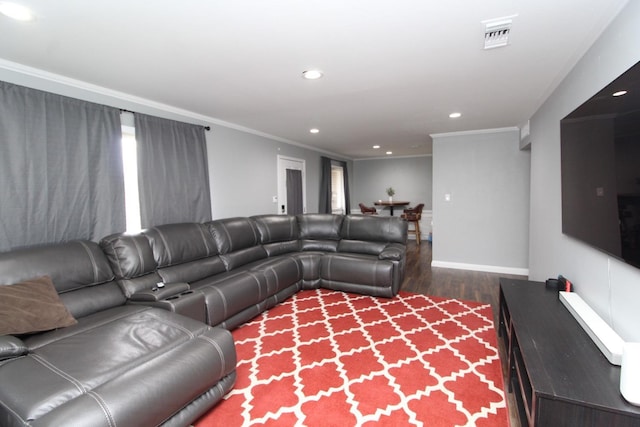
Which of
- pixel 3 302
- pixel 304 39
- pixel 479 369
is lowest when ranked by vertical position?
pixel 479 369

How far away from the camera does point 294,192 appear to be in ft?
19.2

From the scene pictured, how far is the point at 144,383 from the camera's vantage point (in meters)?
1.43

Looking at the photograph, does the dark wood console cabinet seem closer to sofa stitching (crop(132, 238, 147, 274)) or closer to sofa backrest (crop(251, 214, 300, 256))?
sofa stitching (crop(132, 238, 147, 274))

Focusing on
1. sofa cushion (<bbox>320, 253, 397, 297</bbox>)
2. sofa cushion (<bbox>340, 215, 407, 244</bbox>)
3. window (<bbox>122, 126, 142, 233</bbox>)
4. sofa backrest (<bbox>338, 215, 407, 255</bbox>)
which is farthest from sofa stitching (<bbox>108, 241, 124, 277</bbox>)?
sofa cushion (<bbox>340, 215, 407, 244</bbox>)

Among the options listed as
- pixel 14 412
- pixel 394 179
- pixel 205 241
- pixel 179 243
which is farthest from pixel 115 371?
pixel 394 179

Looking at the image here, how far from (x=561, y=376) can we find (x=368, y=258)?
2630mm

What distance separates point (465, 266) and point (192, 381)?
4.68 metres

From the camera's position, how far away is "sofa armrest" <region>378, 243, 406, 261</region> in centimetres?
371

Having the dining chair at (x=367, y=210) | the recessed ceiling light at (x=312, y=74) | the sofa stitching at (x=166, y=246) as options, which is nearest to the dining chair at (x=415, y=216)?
the dining chair at (x=367, y=210)

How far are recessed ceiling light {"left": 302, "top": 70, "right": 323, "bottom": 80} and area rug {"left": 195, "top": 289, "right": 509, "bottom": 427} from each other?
2281 millimetres

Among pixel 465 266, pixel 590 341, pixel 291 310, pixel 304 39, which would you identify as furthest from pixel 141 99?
pixel 465 266

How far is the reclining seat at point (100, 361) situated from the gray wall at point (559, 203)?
7.21ft

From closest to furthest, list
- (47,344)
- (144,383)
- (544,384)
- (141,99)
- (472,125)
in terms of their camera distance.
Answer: (544,384) → (144,383) → (47,344) → (141,99) → (472,125)

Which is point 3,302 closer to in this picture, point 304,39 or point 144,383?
point 144,383
